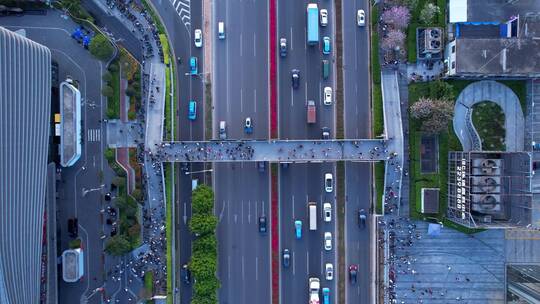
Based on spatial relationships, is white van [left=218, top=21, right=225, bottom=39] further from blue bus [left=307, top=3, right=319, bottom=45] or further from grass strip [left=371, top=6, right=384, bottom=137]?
grass strip [left=371, top=6, right=384, bottom=137]

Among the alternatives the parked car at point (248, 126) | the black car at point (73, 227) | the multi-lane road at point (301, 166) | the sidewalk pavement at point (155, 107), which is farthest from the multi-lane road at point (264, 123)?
the black car at point (73, 227)

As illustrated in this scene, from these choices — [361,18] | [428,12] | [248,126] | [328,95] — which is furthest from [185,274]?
[428,12]

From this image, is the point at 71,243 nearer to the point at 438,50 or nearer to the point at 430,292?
the point at 430,292

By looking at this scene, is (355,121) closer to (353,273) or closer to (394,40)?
→ (394,40)

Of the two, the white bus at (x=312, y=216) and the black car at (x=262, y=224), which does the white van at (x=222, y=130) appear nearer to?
the black car at (x=262, y=224)

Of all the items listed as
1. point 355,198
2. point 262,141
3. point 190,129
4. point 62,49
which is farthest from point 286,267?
point 62,49

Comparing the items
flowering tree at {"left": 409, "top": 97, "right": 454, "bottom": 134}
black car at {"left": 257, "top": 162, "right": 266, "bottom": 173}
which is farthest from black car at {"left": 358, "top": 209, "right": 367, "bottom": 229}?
black car at {"left": 257, "top": 162, "right": 266, "bottom": 173}
